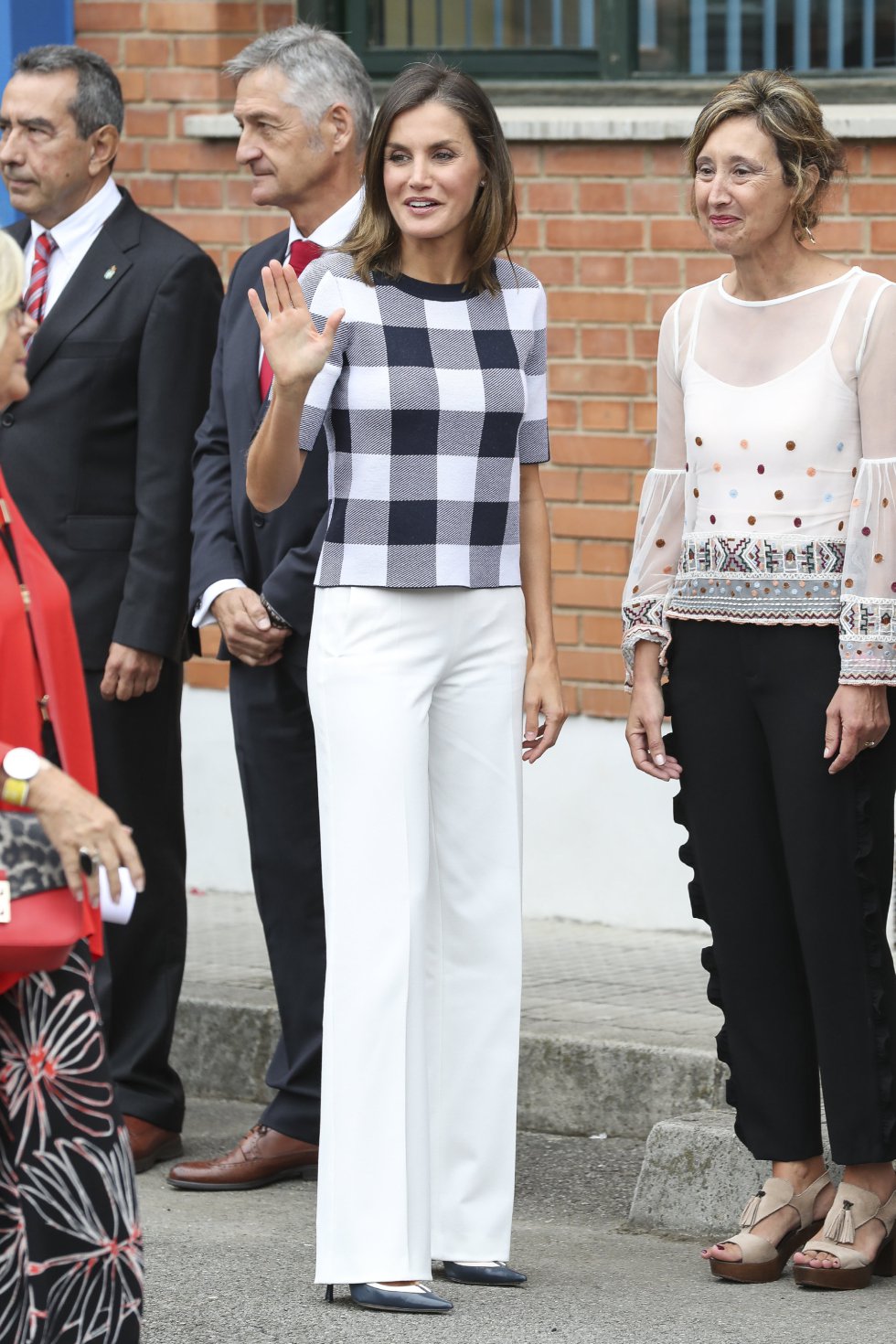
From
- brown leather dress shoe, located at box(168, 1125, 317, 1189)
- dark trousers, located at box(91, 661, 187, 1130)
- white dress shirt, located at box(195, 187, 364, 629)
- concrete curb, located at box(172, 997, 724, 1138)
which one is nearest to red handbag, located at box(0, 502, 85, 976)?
white dress shirt, located at box(195, 187, 364, 629)

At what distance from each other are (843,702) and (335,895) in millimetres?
947

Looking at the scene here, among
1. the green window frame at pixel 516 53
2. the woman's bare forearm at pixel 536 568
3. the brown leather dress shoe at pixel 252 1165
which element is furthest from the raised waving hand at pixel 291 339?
the green window frame at pixel 516 53

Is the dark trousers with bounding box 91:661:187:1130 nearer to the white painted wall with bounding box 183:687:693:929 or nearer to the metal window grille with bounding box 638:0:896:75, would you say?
the white painted wall with bounding box 183:687:693:929

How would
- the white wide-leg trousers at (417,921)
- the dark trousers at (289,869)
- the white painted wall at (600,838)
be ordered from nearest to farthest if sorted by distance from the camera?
the white wide-leg trousers at (417,921)
the dark trousers at (289,869)
the white painted wall at (600,838)

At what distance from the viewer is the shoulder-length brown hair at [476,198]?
170 inches

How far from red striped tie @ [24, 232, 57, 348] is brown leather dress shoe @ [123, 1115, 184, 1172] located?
1.78 metres

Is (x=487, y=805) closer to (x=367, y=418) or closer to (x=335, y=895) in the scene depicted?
(x=335, y=895)

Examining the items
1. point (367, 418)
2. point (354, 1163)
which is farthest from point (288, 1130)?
point (367, 418)

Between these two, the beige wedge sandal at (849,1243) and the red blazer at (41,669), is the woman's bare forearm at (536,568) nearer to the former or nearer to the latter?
the beige wedge sandal at (849,1243)

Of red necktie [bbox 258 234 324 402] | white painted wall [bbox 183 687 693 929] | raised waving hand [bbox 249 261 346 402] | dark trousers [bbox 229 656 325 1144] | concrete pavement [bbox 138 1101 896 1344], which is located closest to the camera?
raised waving hand [bbox 249 261 346 402]

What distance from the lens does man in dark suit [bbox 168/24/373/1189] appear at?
4973 millimetres

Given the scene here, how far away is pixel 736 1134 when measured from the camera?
4.63 metres

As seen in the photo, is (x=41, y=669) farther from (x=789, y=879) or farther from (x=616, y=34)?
(x=616, y=34)

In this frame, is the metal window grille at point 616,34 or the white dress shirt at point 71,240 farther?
the metal window grille at point 616,34
